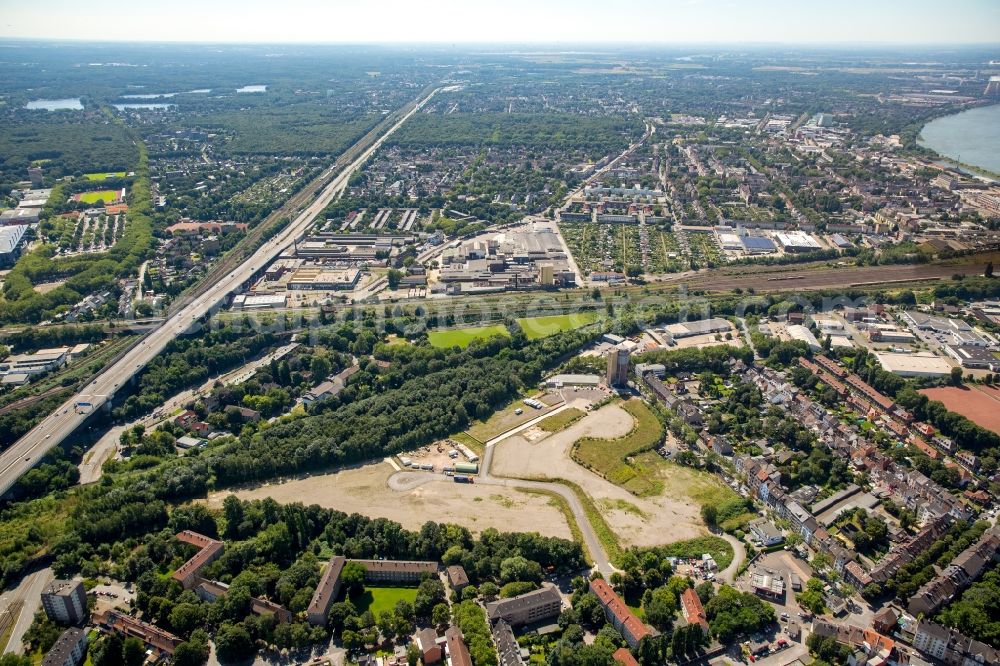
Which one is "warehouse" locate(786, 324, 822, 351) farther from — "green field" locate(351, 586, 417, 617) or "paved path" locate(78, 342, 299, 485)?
"paved path" locate(78, 342, 299, 485)

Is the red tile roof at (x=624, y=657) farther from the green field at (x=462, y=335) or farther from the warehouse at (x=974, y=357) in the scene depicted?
the warehouse at (x=974, y=357)

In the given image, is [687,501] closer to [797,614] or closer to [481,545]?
[797,614]

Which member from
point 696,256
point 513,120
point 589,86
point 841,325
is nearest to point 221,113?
point 513,120

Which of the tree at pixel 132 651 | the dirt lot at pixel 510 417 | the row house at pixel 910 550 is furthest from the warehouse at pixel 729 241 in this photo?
the tree at pixel 132 651

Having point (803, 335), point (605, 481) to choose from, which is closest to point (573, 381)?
point (605, 481)

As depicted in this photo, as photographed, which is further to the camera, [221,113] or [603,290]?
[221,113]

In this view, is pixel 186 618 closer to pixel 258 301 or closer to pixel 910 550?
pixel 910 550
